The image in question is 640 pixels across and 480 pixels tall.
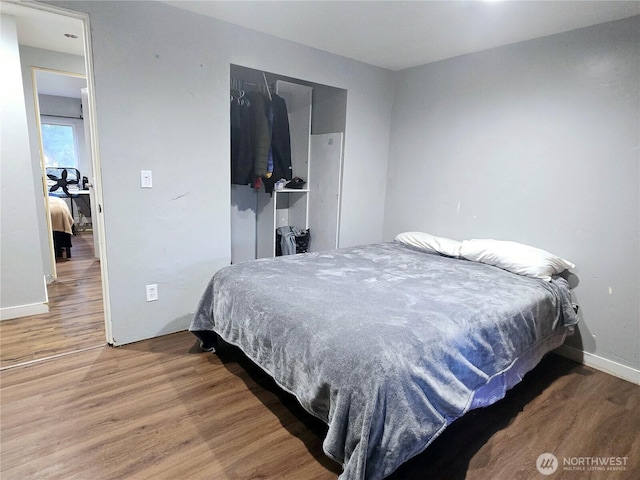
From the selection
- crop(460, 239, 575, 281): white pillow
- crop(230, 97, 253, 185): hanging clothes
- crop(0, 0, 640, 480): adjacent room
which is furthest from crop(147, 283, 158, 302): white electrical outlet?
crop(460, 239, 575, 281): white pillow

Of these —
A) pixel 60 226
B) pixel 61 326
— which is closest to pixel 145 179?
pixel 61 326

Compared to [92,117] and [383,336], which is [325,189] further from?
[383,336]

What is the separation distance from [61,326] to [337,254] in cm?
224

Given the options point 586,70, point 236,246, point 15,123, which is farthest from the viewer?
point 236,246

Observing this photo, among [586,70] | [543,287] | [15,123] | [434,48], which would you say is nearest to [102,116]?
[15,123]

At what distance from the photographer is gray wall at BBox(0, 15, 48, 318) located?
9.00 ft

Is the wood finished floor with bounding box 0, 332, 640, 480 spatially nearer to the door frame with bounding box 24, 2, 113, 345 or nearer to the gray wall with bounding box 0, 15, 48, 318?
the door frame with bounding box 24, 2, 113, 345

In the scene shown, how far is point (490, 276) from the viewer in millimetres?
2375

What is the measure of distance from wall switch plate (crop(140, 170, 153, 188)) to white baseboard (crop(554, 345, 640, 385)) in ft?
10.5

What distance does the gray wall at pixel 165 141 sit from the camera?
91.2 inches

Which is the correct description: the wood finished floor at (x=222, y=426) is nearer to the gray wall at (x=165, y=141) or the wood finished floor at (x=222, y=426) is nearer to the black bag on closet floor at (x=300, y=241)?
the gray wall at (x=165, y=141)

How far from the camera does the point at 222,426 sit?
1811mm

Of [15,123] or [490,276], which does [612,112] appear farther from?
[15,123]

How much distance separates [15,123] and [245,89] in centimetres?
185
